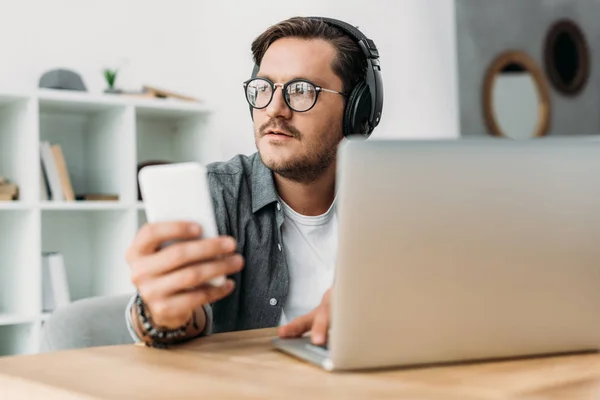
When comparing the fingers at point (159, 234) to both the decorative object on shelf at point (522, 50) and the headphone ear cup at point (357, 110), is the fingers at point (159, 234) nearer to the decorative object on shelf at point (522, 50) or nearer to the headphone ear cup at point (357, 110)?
the headphone ear cup at point (357, 110)

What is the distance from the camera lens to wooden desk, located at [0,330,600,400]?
700 millimetres

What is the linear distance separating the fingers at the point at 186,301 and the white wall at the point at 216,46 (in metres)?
2.42

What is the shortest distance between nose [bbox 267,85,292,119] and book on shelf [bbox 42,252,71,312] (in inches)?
63.3

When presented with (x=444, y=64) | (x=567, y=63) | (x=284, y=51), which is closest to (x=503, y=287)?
(x=284, y=51)

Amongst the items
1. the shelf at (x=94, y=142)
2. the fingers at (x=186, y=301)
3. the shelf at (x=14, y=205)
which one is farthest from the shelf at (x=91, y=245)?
the fingers at (x=186, y=301)

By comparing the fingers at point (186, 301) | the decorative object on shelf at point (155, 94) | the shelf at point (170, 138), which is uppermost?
the decorative object on shelf at point (155, 94)

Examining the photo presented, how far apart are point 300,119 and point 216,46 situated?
2048 millimetres

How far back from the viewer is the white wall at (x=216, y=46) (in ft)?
10.6

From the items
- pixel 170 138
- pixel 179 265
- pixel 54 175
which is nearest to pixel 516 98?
pixel 170 138

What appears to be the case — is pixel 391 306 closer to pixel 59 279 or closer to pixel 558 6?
pixel 59 279

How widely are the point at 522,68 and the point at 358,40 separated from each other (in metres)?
2.38

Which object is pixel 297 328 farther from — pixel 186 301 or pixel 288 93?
pixel 288 93

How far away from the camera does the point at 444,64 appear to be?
12.7ft

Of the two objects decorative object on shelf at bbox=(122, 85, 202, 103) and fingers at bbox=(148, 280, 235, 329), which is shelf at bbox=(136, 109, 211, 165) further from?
fingers at bbox=(148, 280, 235, 329)
